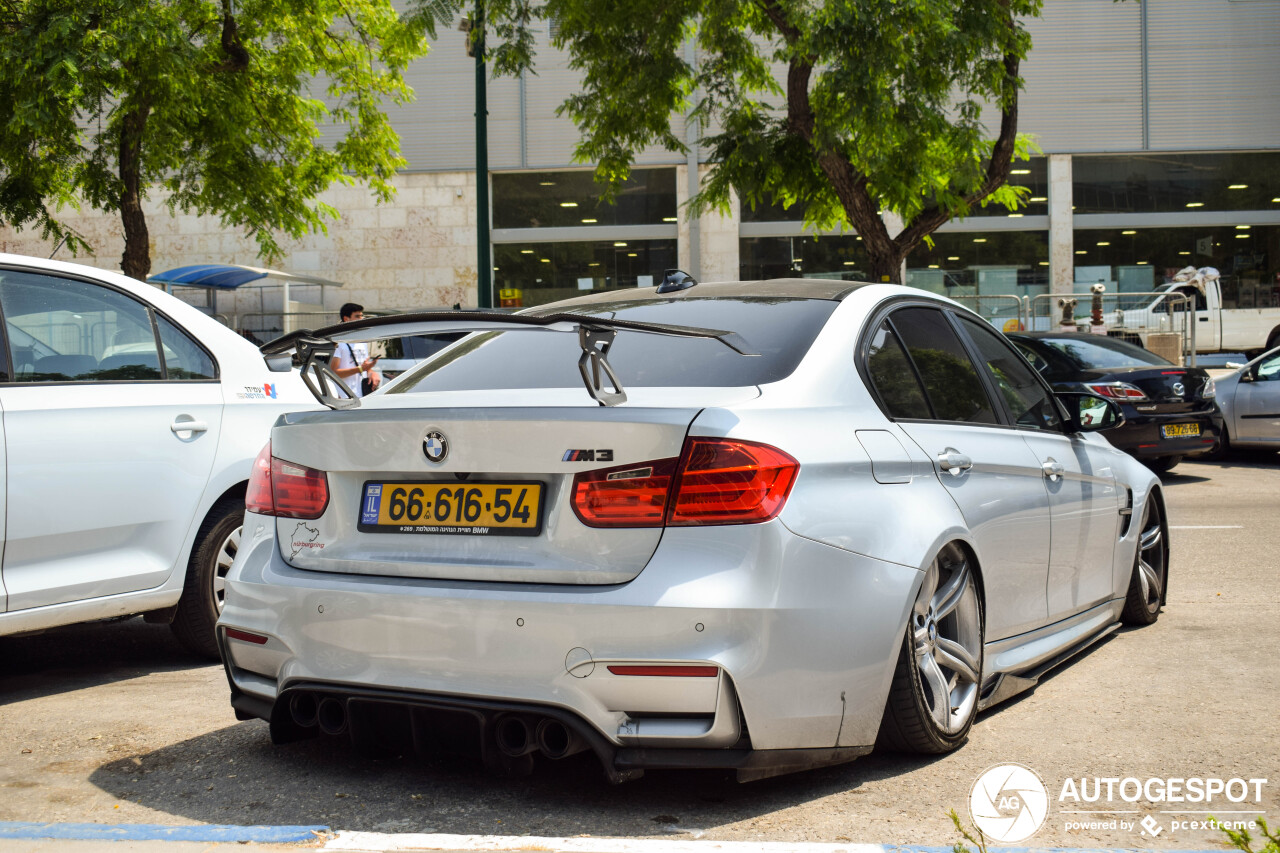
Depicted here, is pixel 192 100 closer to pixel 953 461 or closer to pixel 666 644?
pixel 953 461

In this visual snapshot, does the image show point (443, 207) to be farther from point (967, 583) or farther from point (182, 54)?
point (967, 583)

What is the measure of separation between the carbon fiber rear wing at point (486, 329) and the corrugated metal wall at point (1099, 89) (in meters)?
24.6

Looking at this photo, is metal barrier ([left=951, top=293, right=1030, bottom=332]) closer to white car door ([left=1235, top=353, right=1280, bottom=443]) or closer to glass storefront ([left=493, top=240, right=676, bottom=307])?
white car door ([left=1235, top=353, right=1280, bottom=443])

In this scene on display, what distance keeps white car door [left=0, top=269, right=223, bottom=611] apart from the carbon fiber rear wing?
4.73ft

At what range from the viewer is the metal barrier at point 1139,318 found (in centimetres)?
1761

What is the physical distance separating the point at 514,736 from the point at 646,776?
0.60 meters

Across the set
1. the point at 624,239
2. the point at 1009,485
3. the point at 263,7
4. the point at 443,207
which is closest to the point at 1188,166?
the point at 624,239

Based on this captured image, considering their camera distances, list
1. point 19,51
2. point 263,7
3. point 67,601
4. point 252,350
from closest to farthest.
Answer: point 67,601 → point 252,350 → point 19,51 → point 263,7

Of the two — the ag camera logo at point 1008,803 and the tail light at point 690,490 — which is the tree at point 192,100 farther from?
the ag camera logo at point 1008,803

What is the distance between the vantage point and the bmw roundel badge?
3183 mm

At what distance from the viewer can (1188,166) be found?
28.3m

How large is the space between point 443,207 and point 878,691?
26.4 m

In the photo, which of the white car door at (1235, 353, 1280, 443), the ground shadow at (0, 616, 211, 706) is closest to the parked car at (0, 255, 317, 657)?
the ground shadow at (0, 616, 211, 706)

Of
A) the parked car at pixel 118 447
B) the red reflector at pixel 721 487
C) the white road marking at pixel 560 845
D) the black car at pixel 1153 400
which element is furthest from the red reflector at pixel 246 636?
the black car at pixel 1153 400
